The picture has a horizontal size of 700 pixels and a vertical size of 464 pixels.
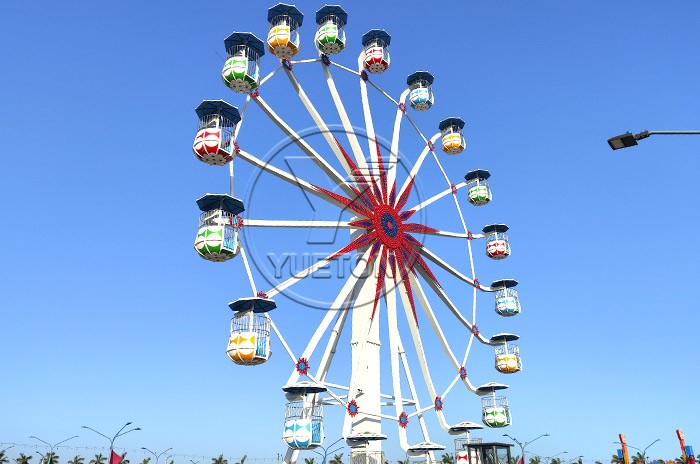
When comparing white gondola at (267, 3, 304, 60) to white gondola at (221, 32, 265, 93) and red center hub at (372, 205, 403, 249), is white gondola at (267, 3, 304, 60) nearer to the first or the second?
white gondola at (221, 32, 265, 93)

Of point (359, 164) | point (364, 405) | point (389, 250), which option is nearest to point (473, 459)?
point (364, 405)

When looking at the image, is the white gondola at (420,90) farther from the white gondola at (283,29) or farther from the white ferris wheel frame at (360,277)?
the white gondola at (283,29)

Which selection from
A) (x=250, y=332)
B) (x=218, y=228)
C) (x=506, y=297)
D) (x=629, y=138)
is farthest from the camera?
(x=506, y=297)

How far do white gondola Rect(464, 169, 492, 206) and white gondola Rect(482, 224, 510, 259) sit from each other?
1666mm

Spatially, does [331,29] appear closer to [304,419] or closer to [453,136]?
[453,136]

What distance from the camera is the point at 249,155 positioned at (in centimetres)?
2244

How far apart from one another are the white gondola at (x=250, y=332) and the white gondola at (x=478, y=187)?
17829 millimetres

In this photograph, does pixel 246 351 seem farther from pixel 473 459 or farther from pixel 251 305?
pixel 473 459

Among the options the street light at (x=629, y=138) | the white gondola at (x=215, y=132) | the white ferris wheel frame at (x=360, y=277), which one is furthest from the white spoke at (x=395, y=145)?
the street light at (x=629, y=138)

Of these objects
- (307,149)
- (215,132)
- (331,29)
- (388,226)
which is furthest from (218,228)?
(331,29)

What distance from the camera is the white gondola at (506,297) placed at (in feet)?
106

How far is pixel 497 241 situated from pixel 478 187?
11.1 ft

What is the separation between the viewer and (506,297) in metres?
32.3

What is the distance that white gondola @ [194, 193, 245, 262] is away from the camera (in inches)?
790
